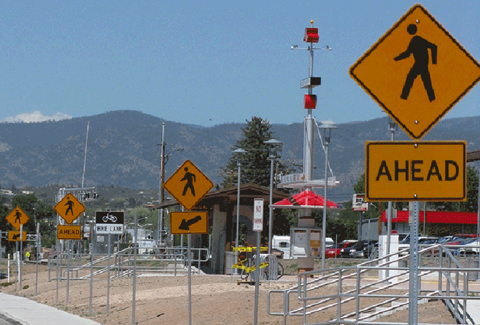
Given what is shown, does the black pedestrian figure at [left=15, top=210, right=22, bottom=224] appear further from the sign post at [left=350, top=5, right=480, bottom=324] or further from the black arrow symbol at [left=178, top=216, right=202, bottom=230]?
the sign post at [left=350, top=5, right=480, bottom=324]

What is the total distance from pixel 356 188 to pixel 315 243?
102m

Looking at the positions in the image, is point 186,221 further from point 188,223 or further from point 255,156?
point 255,156

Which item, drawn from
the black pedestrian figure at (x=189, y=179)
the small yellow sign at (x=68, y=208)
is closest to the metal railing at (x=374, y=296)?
the black pedestrian figure at (x=189, y=179)

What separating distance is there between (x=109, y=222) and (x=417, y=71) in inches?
627

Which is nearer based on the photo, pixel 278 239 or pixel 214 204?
pixel 214 204

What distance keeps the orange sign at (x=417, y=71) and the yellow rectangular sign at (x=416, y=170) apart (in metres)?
0.17

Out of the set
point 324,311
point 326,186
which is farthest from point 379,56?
point 326,186

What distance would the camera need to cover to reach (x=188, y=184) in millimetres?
18219

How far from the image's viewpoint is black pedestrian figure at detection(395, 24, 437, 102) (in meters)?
7.04

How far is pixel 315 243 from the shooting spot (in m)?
32.2

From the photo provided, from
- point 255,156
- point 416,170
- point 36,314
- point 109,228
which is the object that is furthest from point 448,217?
point 416,170

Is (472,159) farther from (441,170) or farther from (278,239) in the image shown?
(278,239)

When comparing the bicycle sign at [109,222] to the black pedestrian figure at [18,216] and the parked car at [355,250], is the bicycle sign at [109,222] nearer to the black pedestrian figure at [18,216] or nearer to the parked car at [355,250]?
the black pedestrian figure at [18,216]

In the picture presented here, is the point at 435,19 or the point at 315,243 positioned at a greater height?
the point at 435,19
